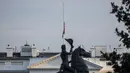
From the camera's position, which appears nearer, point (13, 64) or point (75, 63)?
point (75, 63)

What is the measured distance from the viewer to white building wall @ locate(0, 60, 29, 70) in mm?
70062

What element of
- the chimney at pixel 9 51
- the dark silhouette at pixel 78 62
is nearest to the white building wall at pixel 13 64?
the chimney at pixel 9 51

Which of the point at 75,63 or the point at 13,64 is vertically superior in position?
the point at 75,63

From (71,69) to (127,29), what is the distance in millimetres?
3603

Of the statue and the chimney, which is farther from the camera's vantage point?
the chimney

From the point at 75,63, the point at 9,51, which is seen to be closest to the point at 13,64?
the point at 9,51

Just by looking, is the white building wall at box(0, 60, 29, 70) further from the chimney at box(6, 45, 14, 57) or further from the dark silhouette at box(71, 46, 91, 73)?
the dark silhouette at box(71, 46, 91, 73)

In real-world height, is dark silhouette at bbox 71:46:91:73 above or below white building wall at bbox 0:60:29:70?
above

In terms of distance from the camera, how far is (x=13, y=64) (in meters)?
70.5

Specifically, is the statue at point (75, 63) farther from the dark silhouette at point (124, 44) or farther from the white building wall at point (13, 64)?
the white building wall at point (13, 64)

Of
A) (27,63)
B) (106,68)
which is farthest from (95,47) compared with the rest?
(27,63)

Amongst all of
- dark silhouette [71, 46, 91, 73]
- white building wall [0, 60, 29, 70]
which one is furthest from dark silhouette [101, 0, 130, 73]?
white building wall [0, 60, 29, 70]

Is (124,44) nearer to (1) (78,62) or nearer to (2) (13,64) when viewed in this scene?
(1) (78,62)

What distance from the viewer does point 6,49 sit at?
7062cm
